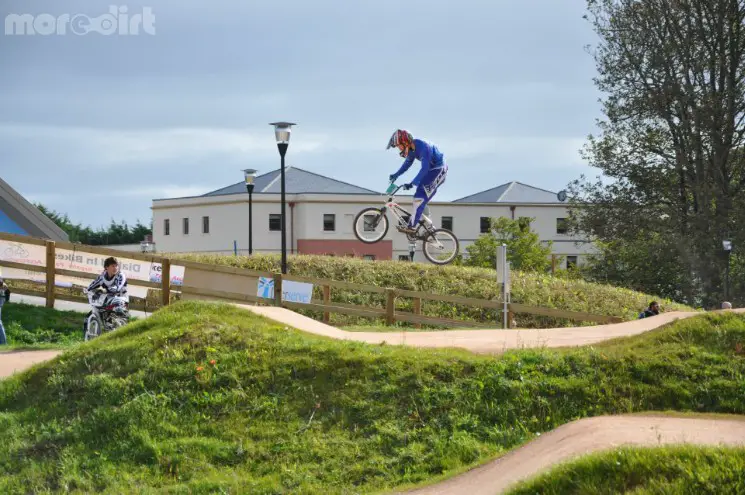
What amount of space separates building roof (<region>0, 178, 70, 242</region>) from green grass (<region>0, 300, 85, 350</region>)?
16.9 metres

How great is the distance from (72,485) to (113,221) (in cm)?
8578

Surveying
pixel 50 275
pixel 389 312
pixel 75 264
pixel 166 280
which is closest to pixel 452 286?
pixel 389 312

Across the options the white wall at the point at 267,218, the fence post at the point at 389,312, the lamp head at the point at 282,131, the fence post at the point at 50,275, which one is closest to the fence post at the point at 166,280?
the fence post at the point at 50,275

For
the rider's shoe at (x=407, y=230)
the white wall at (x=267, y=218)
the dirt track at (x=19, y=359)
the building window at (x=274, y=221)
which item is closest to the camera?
the dirt track at (x=19, y=359)

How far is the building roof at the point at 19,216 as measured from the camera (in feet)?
125

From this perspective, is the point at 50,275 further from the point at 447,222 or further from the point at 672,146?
the point at 447,222

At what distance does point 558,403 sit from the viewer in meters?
9.59

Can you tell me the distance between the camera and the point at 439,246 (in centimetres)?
2220

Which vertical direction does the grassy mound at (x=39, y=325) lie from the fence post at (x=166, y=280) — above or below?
below

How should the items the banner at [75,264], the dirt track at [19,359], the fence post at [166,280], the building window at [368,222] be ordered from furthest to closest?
1. the banner at [75,264]
2. the fence post at [166,280]
3. the building window at [368,222]
4. the dirt track at [19,359]

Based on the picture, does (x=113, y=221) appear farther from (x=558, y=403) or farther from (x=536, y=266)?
(x=558, y=403)

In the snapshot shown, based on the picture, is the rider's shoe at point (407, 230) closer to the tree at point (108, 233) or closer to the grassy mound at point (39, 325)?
the grassy mound at point (39, 325)

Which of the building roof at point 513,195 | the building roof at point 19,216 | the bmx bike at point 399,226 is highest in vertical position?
the building roof at point 513,195

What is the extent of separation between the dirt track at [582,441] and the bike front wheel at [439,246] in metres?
13.4
